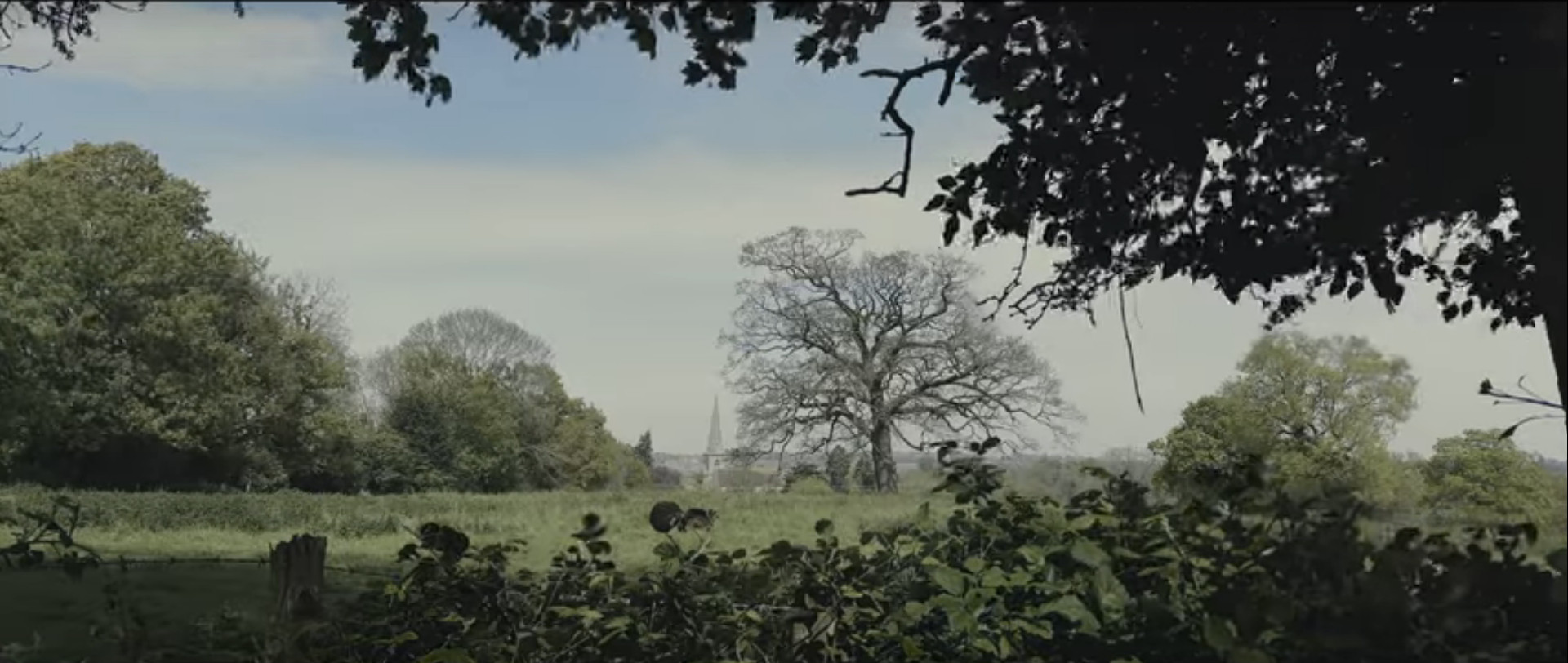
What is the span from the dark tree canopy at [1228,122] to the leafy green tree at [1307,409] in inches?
13.8

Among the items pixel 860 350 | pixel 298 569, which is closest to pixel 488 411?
pixel 860 350

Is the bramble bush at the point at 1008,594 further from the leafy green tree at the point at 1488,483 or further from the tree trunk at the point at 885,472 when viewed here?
the tree trunk at the point at 885,472

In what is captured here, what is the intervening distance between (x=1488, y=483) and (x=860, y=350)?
919 centimetres

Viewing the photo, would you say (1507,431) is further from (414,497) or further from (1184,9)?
(414,497)

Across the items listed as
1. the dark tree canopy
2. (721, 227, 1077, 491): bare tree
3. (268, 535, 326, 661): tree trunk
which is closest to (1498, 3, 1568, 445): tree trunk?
the dark tree canopy

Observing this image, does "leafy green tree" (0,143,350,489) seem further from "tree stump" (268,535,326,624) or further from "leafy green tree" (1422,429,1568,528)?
"leafy green tree" (1422,429,1568,528)

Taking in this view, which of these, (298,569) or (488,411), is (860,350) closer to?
(488,411)

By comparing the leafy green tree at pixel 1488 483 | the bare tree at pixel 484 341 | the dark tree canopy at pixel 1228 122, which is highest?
the bare tree at pixel 484 341

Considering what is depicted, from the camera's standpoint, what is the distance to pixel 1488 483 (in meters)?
2.70

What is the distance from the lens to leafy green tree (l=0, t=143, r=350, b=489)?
40.5 feet

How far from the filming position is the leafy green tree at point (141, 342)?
1236cm

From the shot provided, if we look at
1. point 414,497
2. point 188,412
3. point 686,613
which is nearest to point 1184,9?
point 686,613

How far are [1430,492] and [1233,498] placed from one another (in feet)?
3.76

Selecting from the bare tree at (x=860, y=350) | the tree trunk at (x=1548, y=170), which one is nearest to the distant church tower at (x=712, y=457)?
→ the bare tree at (x=860, y=350)
